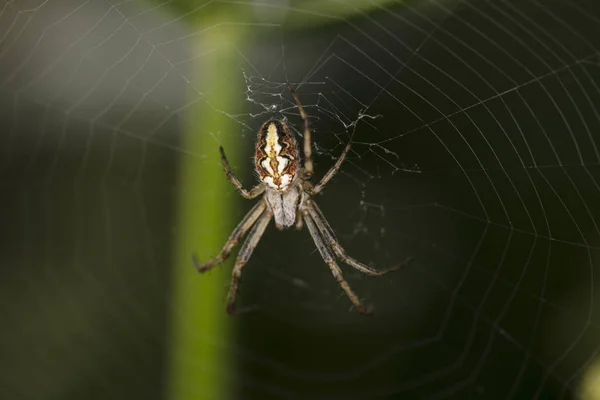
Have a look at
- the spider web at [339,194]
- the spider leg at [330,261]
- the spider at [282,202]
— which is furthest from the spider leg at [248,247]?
the spider leg at [330,261]

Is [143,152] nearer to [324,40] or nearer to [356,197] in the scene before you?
[356,197]

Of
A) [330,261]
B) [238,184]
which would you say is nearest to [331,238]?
[330,261]

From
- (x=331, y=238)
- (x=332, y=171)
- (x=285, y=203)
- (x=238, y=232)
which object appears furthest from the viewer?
(x=238, y=232)

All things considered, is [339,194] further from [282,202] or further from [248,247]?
[248,247]

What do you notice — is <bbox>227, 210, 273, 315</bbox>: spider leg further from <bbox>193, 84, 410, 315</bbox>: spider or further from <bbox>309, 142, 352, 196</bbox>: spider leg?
<bbox>309, 142, 352, 196</bbox>: spider leg

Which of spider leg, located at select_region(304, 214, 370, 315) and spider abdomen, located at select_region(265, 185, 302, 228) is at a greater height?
spider abdomen, located at select_region(265, 185, 302, 228)

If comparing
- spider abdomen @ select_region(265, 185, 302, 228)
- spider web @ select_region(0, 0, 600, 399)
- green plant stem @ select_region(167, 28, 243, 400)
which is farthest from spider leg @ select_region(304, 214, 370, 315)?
green plant stem @ select_region(167, 28, 243, 400)
